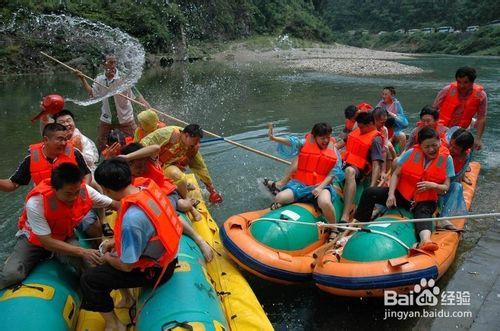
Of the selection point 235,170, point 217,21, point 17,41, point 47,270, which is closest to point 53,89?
point 17,41

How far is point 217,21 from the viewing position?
146 ft

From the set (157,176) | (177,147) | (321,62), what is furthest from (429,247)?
(321,62)

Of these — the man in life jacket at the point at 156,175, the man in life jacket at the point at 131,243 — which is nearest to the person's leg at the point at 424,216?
the man in life jacket at the point at 156,175

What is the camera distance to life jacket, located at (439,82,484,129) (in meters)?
6.81

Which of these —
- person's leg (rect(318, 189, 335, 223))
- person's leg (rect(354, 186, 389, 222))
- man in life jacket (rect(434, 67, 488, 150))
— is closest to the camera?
person's leg (rect(318, 189, 335, 223))

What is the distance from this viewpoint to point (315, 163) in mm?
5465

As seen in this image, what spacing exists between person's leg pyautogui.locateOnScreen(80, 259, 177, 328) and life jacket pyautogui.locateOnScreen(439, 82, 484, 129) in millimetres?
5529

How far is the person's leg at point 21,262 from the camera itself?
3.44 meters

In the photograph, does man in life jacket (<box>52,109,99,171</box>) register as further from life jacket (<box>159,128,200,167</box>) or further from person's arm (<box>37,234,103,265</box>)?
person's arm (<box>37,234,103,265</box>)

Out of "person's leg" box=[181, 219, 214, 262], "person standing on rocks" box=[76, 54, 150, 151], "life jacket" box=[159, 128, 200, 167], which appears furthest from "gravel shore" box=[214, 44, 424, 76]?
"person's leg" box=[181, 219, 214, 262]

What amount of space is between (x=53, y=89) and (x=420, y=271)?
20.5 meters

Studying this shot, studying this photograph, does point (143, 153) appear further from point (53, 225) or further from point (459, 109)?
point (459, 109)

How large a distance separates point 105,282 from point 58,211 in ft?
2.46

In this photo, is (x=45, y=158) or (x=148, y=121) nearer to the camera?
(x=45, y=158)
